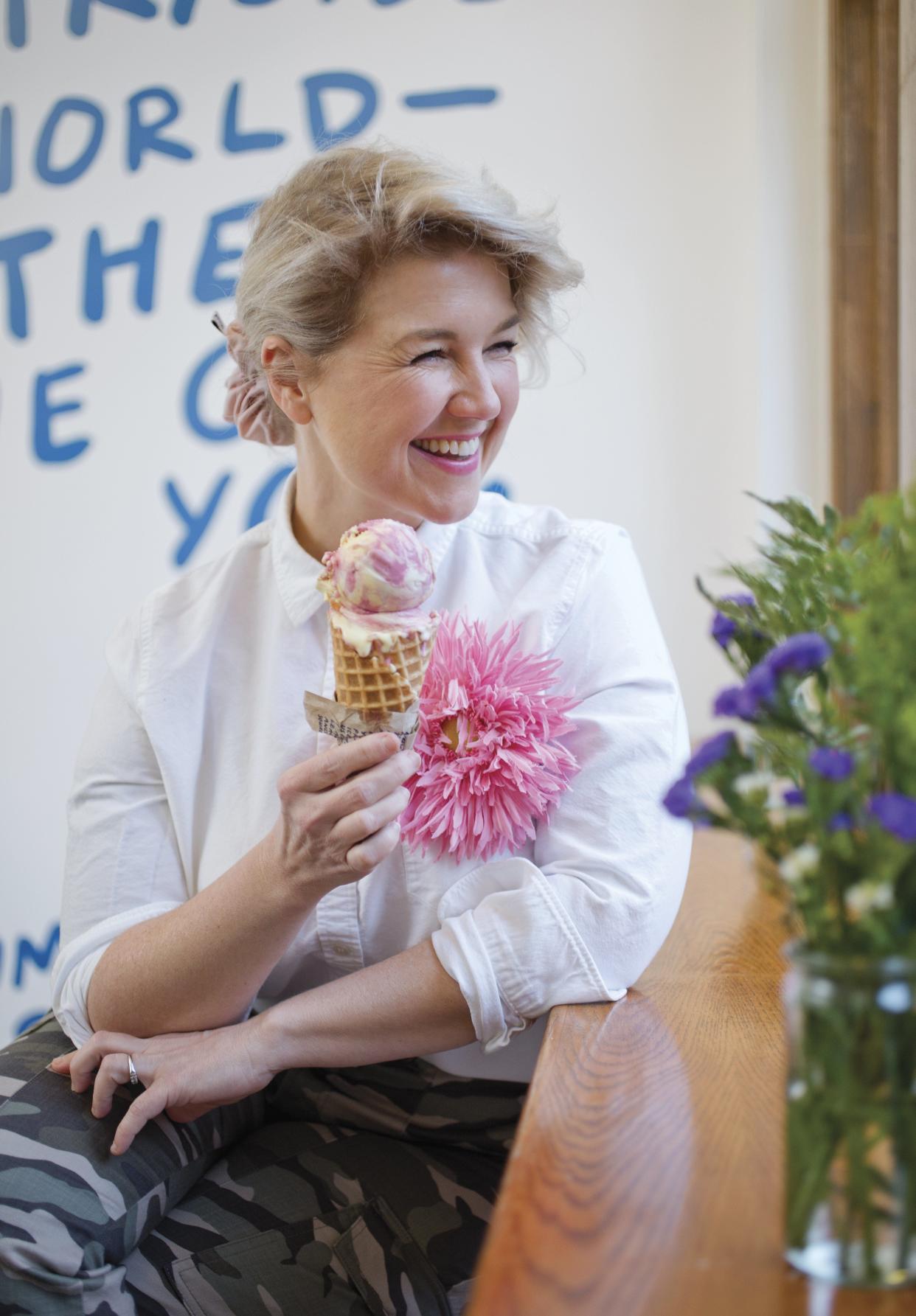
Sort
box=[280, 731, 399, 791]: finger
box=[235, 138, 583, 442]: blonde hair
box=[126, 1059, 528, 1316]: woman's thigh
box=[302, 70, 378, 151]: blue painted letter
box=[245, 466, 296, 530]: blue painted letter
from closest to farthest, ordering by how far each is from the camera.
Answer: box=[280, 731, 399, 791]: finger < box=[126, 1059, 528, 1316]: woman's thigh < box=[235, 138, 583, 442]: blonde hair < box=[302, 70, 378, 151]: blue painted letter < box=[245, 466, 296, 530]: blue painted letter

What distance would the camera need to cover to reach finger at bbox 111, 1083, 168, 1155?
1.21 metres

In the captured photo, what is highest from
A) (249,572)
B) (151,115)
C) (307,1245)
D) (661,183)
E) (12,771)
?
(151,115)

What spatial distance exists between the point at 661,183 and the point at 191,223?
118 cm

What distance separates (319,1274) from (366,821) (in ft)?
1.56

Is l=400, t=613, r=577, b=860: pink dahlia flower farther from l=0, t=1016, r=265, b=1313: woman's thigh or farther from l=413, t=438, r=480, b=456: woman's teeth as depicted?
l=0, t=1016, r=265, b=1313: woman's thigh

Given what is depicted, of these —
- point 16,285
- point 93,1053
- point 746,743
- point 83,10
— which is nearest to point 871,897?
point 746,743

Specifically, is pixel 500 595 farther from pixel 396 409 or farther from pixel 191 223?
pixel 191 223

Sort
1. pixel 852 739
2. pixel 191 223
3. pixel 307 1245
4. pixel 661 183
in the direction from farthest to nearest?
pixel 191 223 → pixel 661 183 → pixel 307 1245 → pixel 852 739

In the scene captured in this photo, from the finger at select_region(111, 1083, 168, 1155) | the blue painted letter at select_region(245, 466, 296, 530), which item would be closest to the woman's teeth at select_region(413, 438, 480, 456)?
the finger at select_region(111, 1083, 168, 1155)

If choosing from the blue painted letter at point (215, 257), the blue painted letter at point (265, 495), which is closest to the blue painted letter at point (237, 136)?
the blue painted letter at point (215, 257)

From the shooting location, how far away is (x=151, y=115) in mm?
3119

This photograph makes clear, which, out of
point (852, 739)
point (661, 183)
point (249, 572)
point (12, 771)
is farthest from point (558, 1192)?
point (12, 771)

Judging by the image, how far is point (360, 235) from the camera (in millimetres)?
1354

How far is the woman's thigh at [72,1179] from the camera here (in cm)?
109
